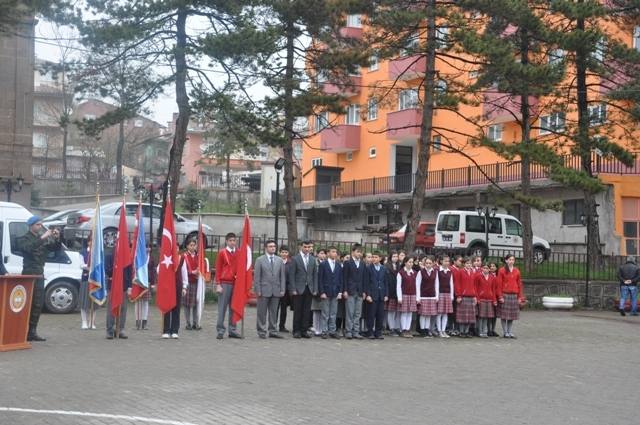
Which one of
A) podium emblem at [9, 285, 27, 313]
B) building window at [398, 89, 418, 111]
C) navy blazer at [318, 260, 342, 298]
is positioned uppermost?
building window at [398, 89, 418, 111]

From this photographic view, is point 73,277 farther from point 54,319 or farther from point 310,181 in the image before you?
point 310,181

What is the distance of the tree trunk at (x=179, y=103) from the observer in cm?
2393

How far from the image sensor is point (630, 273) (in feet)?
84.8

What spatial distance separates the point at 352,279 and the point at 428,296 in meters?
1.96

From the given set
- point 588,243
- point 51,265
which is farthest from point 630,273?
point 51,265

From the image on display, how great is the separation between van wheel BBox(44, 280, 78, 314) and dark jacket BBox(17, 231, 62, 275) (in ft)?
18.0

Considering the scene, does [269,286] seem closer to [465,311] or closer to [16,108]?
[465,311]

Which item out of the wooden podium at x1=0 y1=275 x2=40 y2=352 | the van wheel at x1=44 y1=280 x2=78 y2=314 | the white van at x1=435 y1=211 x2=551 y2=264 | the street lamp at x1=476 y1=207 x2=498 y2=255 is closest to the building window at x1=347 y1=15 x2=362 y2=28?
the white van at x1=435 y1=211 x2=551 y2=264

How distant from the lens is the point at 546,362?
14.4m

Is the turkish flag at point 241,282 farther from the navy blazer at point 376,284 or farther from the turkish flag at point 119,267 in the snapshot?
the navy blazer at point 376,284

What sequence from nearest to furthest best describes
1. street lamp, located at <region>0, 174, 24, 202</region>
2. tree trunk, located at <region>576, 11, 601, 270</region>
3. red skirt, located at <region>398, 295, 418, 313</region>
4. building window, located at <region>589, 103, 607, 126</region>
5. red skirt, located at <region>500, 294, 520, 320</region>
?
red skirt, located at <region>398, 295, 418, 313</region> < red skirt, located at <region>500, 294, 520, 320</region> < tree trunk, located at <region>576, 11, 601, 270</region> < building window, located at <region>589, 103, 607, 126</region> < street lamp, located at <region>0, 174, 24, 202</region>

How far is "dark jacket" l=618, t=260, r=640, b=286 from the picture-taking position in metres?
25.9

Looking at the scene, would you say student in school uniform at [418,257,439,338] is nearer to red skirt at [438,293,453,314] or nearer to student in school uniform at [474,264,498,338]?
red skirt at [438,293,453,314]

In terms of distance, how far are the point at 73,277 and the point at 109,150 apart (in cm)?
5206
